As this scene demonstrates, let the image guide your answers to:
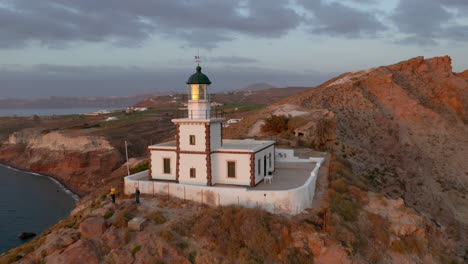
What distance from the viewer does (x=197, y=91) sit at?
20.1 meters

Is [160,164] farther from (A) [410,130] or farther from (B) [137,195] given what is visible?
(A) [410,130]

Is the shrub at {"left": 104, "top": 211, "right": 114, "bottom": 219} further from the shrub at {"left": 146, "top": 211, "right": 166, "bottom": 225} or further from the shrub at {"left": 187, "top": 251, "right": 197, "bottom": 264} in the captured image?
the shrub at {"left": 187, "top": 251, "right": 197, "bottom": 264}

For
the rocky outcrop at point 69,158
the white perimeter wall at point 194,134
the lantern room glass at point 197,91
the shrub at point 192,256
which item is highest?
the lantern room glass at point 197,91

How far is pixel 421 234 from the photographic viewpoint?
18.7 metres

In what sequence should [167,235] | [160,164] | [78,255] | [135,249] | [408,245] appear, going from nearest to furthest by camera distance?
[78,255]
[135,249]
[167,235]
[408,245]
[160,164]

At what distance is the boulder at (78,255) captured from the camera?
14284 mm

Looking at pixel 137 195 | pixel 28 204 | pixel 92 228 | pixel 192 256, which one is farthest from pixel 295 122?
pixel 28 204

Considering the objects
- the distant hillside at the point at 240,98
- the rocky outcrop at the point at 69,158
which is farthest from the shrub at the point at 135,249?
the distant hillside at the point at 240,98

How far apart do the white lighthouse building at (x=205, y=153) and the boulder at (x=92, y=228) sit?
5.40 m

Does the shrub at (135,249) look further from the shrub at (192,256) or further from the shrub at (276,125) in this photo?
the shrub at (276,125)

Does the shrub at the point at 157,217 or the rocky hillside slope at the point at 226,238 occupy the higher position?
the shrub at the point at 157,217

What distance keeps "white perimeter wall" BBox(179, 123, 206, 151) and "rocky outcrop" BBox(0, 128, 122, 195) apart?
29.6 metres

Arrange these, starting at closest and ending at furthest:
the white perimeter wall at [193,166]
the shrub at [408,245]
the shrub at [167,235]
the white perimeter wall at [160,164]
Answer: the shrub at [167,235] → the shrub at [408,245] → the white perimeter wall at [193,166] → the white perimeter wall at [160,164]

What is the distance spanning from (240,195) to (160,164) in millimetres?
6240
